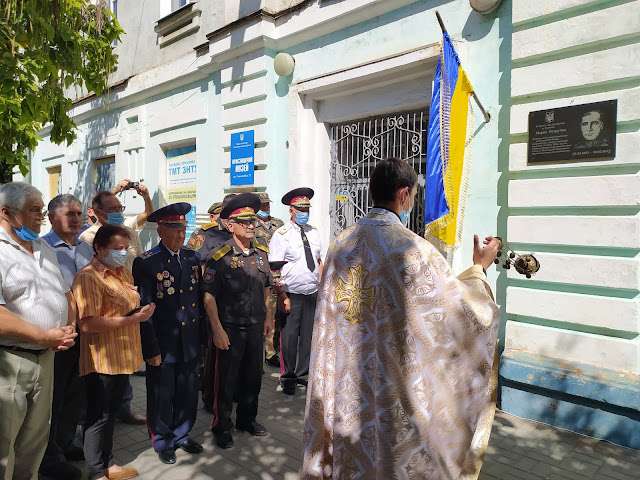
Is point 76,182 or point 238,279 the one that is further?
point 76,182

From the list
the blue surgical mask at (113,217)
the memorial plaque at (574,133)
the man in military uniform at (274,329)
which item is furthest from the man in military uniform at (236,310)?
the memorial plaque at (574,133)

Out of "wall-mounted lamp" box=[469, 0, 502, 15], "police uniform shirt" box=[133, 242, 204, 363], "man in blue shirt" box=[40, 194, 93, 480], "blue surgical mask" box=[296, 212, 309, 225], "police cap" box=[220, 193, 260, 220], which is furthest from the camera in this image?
"blue surgical mask" box=[296, 212, 309, 225]

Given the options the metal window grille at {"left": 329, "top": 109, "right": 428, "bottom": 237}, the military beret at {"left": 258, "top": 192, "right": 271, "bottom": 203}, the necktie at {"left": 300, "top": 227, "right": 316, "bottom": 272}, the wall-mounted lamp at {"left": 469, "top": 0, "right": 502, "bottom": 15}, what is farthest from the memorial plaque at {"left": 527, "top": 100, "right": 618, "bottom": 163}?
the military beret at {"left": 258, "top": 192, "right": 271, "bottom": 203}

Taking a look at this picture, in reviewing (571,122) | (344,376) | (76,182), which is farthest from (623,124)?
(76,182)

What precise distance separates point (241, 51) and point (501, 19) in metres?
3.80

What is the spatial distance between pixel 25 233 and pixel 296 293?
2819mm

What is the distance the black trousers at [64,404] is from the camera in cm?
331

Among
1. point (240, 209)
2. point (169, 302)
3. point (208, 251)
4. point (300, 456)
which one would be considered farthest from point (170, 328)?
point (208, 251)

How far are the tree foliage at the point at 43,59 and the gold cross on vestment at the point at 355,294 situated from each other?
3.21 m

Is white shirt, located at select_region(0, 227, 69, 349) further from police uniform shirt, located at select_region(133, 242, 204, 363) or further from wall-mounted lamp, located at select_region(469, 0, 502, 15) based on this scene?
wall-mounted lamp, located at select_region(469, 0, 502, 15)

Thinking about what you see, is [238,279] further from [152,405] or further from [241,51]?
[241,51]

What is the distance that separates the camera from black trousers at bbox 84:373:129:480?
10.3 ft

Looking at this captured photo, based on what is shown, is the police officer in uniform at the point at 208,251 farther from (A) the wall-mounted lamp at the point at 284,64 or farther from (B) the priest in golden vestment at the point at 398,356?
(A) the wall-mounted lamp at the point at 284,64

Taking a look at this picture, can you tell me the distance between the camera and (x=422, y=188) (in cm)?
563
